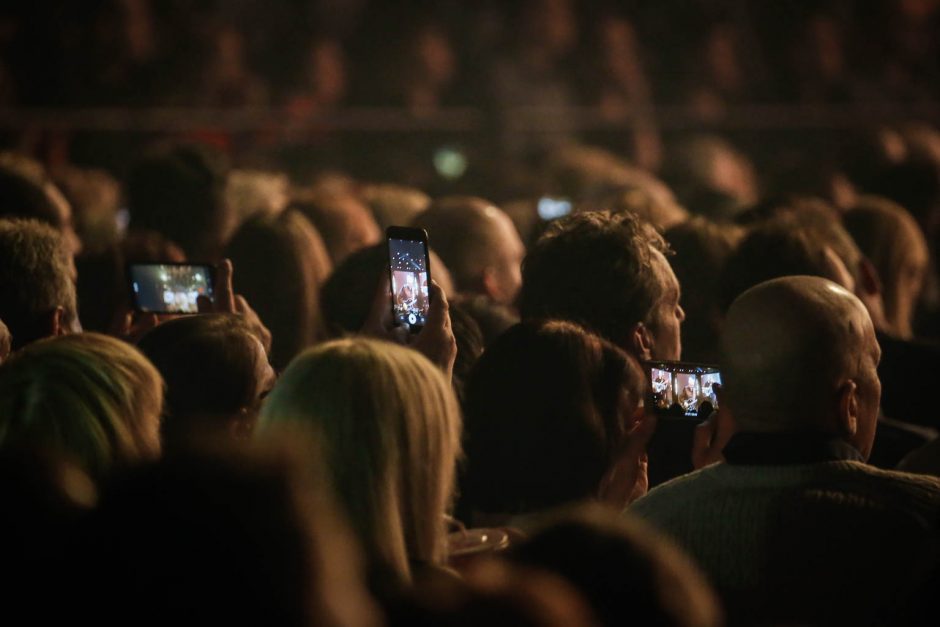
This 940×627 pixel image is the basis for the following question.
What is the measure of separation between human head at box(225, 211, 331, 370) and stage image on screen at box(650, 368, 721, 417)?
6.08ft

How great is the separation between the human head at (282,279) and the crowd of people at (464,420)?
1 cm

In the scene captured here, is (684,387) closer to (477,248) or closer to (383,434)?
(383,434)

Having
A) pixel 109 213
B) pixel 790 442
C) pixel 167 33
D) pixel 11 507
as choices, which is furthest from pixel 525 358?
pixel 167 33

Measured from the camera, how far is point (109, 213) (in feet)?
27.3

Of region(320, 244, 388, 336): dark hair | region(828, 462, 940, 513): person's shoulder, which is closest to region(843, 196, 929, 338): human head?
region(320, 244, 388, 336): dark hair

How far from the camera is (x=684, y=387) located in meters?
3.67

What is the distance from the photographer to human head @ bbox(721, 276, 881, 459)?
10.5ft

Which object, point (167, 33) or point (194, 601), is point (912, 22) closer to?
point (167, 33)

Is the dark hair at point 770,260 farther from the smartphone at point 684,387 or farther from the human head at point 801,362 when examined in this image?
the human head at point 801,362

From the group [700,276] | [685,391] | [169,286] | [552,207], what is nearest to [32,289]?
[169,286]

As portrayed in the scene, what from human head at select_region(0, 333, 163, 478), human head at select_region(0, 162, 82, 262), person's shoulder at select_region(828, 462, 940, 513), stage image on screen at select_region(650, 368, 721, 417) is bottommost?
person's shoulder at select_region(828, 462, 940, 513)

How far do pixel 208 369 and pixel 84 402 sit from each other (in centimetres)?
64

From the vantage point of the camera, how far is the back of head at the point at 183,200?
22.8 feet

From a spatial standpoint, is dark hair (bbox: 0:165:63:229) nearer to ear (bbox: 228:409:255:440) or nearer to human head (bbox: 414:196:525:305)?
human head (bbox: 414:196:525:305)
